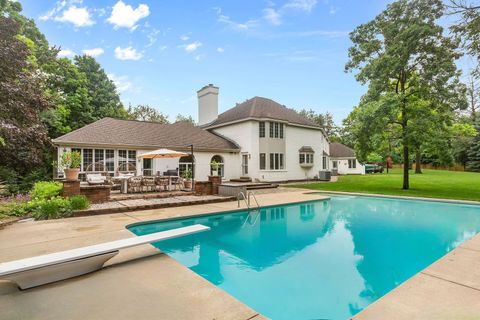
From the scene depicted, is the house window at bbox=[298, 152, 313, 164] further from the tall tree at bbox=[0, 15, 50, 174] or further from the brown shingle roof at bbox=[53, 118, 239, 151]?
the tall tree at bbox=[0, 15, 50, 174]

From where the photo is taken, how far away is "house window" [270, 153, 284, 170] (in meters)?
21.9

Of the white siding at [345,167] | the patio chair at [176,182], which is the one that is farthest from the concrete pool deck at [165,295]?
the white siding at [345,167]

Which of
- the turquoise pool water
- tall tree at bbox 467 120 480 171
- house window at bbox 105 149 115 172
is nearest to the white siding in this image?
tall tree at bbox 467 120 480 171

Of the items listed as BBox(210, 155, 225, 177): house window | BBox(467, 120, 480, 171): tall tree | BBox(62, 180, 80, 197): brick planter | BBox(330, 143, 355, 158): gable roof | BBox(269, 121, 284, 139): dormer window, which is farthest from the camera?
BBox(467, 120, 480, 171): tall tree

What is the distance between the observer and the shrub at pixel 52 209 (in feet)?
26.5

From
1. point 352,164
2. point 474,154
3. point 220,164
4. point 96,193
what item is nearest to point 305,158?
point 220,164

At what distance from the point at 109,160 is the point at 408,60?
20712mm

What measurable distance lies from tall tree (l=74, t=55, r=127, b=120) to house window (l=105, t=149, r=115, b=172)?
12597 mm

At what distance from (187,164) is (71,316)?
16.7m

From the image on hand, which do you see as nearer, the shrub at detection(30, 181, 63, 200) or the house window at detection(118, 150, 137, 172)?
the shrub at detection(30, 181, 63, 200)

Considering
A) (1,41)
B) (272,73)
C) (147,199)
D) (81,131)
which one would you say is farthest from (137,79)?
(147,199)

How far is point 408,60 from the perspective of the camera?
1638 centimetres

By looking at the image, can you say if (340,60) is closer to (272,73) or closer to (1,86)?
(272,73)

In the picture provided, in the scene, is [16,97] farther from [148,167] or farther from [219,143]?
[219,143]
